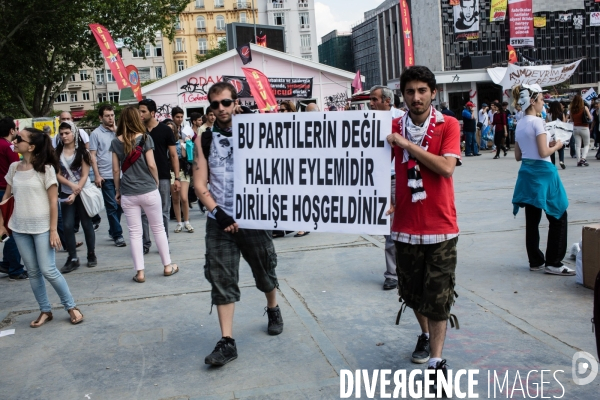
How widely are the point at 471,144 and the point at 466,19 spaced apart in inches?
1344

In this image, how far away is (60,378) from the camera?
4.25 m

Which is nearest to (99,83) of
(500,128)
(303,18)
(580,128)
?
(303,18)

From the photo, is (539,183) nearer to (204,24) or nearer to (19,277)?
(19,277)

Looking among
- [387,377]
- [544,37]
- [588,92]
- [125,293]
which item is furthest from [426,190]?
[544,37]

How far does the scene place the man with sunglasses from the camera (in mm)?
4309

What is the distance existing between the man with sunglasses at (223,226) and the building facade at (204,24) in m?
92.2

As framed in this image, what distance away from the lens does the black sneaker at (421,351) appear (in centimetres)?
412

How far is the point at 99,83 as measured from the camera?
3602 inches

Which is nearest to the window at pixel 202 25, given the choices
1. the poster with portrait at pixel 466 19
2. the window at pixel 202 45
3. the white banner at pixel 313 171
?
the window at pixel 202 45

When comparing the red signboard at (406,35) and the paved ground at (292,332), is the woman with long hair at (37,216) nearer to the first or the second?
the paved ground at (292,332)

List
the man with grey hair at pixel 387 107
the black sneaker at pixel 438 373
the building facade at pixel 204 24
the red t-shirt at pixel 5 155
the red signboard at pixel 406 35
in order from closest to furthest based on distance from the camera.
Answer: the black sneaker at pixel 438 373
the man with grey hair at pixel 387 107
the red t-shirt at pixel 5 155
the red signboard at pixel 406 35
the building facade at pixel 204 24

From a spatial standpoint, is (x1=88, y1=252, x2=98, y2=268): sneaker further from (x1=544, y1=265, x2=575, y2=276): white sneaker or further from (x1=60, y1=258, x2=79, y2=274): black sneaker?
(x1=544, y1=265, x2=575, y2=276): white sneaker

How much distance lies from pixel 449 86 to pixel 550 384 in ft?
164

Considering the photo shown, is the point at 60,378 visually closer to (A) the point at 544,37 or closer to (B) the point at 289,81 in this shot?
(B) the point at 289,81
